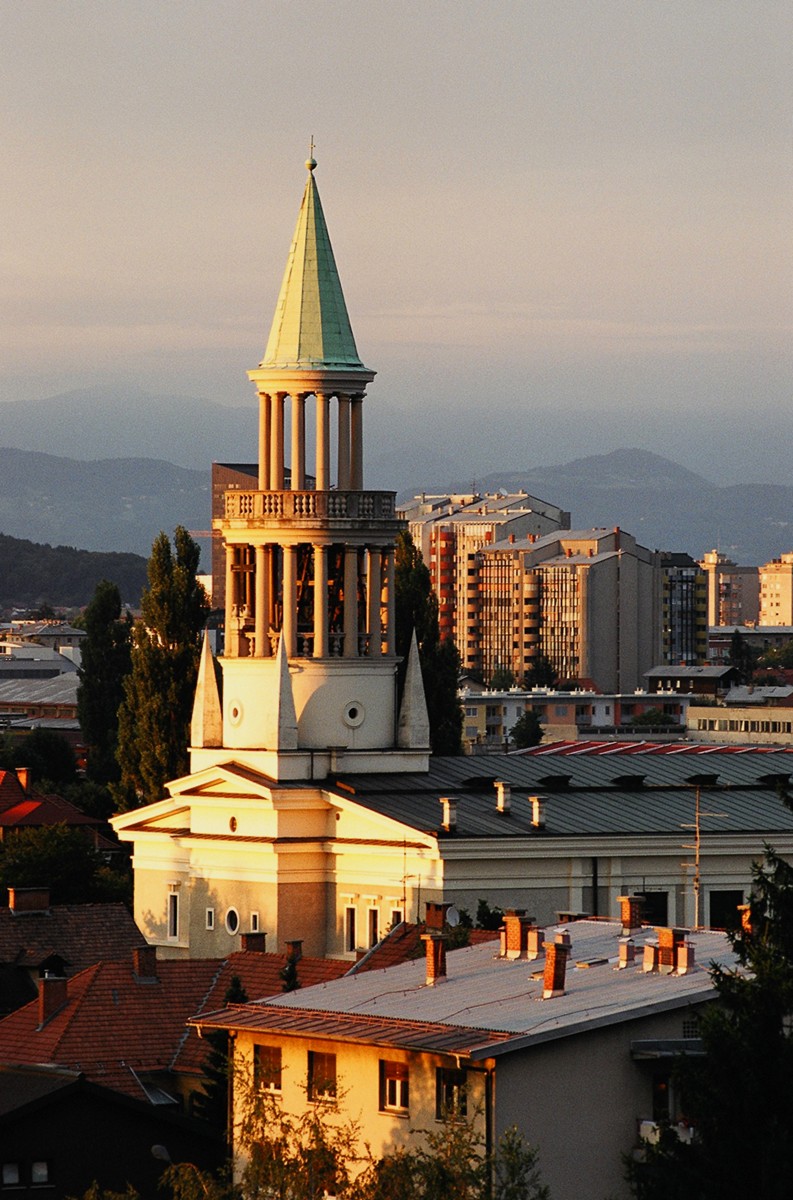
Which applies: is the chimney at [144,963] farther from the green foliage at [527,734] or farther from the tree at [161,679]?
the green foliage at [527,734]

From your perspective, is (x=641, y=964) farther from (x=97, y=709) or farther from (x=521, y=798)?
(x=97, y=709)

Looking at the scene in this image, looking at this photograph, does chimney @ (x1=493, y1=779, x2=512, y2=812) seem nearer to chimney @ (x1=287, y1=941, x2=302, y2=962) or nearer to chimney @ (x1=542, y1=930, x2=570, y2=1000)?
chimney @ (x1=287, y1=941, x2=302, y2=962)

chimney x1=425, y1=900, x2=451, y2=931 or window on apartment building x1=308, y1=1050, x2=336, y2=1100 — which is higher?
chimney x1=425, y1=900, x2=451, y2=931

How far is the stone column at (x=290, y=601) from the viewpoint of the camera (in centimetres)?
7206

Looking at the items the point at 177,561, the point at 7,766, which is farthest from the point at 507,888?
the point at 7,766

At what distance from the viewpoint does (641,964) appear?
4334 cm

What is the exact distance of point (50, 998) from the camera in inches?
2072

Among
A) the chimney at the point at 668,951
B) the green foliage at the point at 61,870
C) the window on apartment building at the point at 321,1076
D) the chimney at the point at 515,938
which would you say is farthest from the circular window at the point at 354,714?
the window on apartment building at the point at 321,1076

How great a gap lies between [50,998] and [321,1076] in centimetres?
1198

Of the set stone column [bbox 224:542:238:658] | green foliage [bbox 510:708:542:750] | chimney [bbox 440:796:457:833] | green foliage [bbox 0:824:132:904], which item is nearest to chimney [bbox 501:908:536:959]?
chimney [bbox 440:796:457:833]

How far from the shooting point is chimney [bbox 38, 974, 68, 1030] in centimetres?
5231

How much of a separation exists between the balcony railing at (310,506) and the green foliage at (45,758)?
51263 millimetres

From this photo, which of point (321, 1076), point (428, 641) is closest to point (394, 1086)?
point (321, 1076)

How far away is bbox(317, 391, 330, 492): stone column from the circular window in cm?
445
